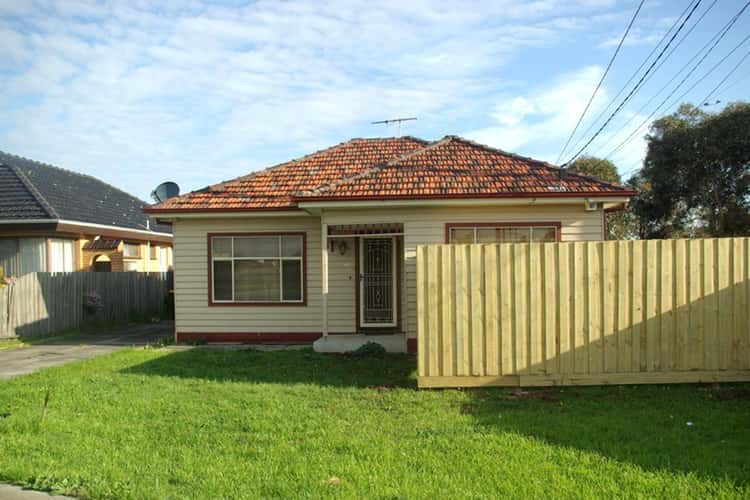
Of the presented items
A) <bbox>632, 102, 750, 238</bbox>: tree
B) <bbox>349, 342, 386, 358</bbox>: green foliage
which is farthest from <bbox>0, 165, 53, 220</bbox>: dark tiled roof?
<bbox>632, 102, 750, 238</bbox>: tree

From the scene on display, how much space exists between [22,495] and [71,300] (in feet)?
42.8

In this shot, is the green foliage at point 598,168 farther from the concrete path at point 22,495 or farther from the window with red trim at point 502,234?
the concrete path at point 22,495

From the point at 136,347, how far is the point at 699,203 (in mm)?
24716

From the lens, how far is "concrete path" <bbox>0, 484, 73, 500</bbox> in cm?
430

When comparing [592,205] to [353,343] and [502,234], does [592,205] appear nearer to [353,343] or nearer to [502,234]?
[502,234]

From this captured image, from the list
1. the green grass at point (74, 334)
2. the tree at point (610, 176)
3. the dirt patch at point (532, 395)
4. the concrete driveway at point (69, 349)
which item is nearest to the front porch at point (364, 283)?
the dirt patch at point (532, 395)

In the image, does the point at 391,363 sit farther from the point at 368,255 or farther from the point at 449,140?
the point at 449,140

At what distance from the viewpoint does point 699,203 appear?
25781 mm

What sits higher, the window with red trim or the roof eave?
the roof eave

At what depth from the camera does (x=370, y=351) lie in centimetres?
1077

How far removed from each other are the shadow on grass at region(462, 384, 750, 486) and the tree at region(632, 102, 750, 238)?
20054 millimetres

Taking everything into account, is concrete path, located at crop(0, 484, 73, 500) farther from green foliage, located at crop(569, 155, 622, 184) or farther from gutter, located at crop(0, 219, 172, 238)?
green foliage, located at crop(569, 155, 622, 184)

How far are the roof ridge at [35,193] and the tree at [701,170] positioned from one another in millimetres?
24775

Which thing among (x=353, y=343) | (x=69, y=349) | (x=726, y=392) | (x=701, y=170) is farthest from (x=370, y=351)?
(x=701, y=170)
